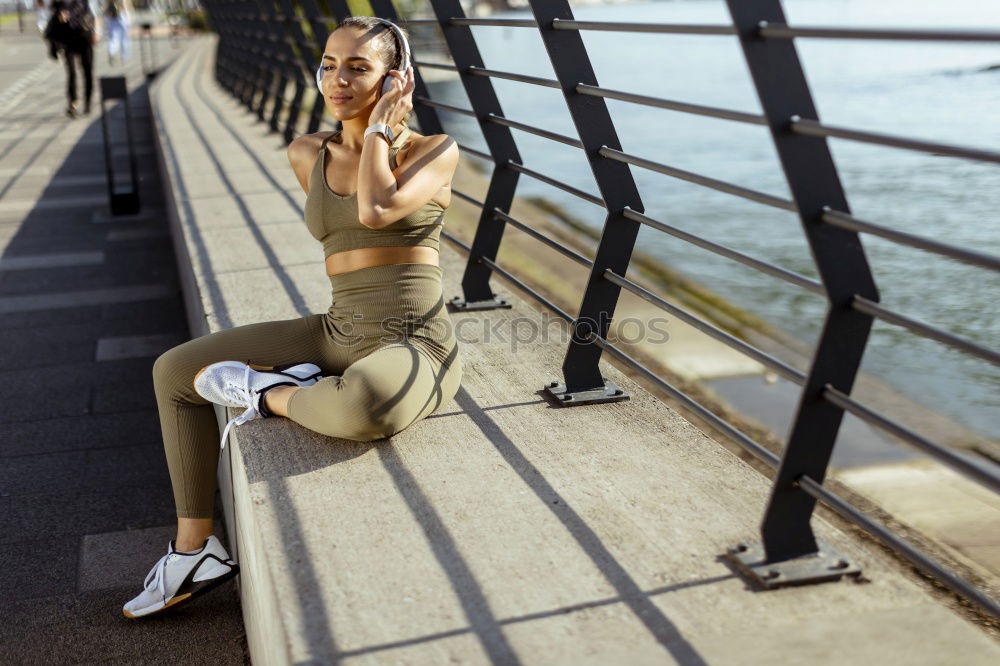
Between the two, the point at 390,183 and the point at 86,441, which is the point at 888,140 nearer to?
the point at 390,183

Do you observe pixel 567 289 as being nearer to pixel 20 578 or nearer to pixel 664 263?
pixel 664 263

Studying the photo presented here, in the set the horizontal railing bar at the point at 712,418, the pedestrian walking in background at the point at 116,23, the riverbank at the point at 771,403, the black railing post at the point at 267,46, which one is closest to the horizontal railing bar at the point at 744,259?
the horizontal railing bar at the point at 712,418

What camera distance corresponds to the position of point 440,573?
96.3 inches

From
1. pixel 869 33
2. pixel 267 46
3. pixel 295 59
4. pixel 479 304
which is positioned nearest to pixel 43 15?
pixel 267 46

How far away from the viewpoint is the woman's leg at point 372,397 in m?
2.98

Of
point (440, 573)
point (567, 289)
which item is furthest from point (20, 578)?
point (567, 289)

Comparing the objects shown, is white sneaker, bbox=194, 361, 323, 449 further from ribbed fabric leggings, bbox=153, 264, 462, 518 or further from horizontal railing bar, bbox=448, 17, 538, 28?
horizontal railing bar, bbox=448, 17, 538, 28

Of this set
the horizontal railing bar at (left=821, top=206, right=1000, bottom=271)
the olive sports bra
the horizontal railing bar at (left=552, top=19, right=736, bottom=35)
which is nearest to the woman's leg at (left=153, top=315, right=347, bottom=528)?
the olive sports bra

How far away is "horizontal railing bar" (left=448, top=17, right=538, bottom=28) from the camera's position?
3.58m

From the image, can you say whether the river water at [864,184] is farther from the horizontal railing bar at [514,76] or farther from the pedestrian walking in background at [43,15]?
the pedestrian walking in background at [43,15]

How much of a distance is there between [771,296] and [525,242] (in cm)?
349

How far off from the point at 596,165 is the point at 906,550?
155 cm

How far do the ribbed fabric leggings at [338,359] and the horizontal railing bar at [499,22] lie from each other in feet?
2.88

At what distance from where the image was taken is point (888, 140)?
198 centimetres
